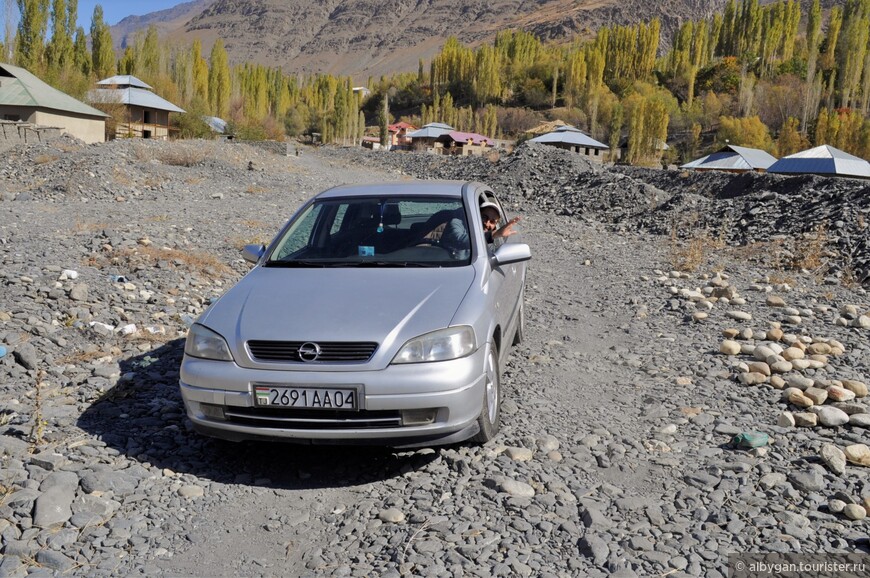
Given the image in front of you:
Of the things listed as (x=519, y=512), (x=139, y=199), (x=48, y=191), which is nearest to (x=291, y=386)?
(x=519, y=512)

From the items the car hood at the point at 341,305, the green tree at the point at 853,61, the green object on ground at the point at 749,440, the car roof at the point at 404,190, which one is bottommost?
the green object on ground at the point at 749,440

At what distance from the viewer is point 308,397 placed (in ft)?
12.1

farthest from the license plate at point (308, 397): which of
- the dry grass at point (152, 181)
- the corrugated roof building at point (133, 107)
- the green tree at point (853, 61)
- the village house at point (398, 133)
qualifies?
the green tree at point (853, 61)

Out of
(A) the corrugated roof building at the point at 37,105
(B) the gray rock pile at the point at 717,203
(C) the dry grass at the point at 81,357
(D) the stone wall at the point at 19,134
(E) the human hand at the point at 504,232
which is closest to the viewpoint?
(C) the dry grass at the point at 81,357

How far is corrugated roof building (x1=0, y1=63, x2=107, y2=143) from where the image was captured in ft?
110

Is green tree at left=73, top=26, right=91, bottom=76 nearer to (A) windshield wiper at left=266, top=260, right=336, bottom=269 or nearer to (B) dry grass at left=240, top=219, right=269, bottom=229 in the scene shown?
(B) dry grass at left=240, top=219, right=269, bottom=229

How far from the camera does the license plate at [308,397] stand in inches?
145

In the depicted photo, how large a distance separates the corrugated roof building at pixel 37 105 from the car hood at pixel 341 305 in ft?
107

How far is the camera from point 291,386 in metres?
3.70

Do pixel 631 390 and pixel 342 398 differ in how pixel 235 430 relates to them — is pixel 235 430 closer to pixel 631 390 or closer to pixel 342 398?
pixel 342 398

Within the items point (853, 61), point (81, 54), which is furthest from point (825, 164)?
point (853, 61)

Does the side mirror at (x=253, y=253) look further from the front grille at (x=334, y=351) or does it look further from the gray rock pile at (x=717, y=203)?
the gray rock pile at (x=717, y=203)

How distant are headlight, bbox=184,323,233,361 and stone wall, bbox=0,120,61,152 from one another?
26384 millimetres

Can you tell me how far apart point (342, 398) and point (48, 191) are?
18.0m
